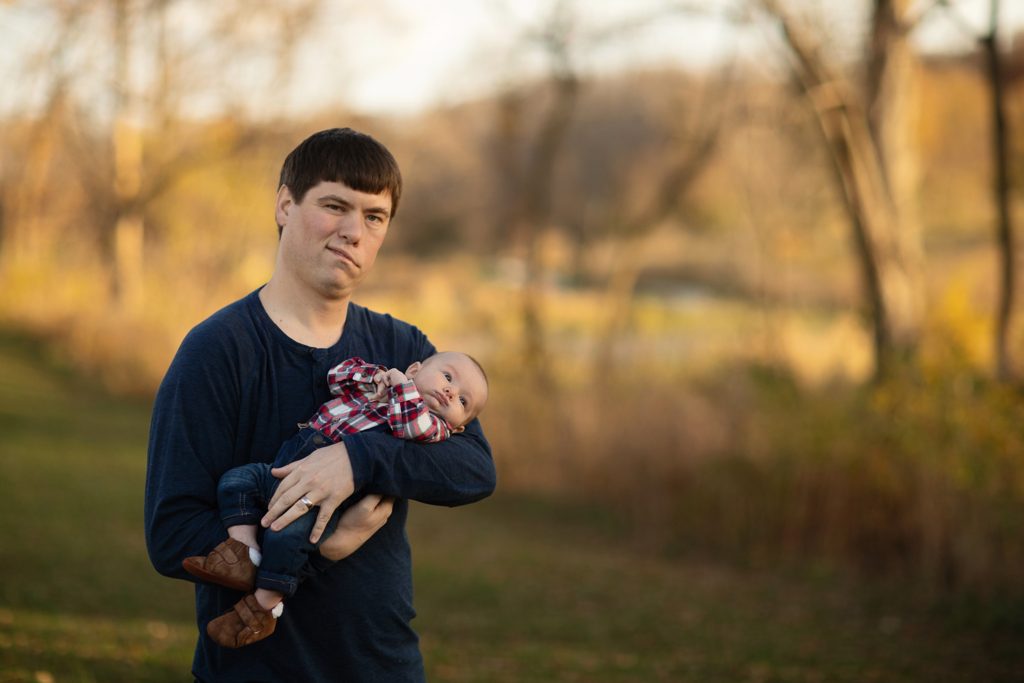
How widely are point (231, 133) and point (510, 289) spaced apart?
34.6 ft

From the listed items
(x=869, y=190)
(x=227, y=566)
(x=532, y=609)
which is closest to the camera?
(x=227, y=566)

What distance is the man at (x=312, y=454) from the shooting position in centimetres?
200

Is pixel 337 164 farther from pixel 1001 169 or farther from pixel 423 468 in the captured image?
pixel 1001 169

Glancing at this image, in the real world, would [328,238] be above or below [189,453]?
above

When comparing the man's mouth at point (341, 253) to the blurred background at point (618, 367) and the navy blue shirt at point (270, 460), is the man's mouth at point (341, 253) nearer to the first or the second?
the navy blue shirt at point (270, 460)

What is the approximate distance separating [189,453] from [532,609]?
5.48 m

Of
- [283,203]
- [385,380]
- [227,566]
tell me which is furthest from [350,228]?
[227,566]

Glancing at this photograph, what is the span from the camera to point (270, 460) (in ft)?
6.97

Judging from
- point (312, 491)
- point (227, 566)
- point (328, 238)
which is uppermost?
point (328, 238)

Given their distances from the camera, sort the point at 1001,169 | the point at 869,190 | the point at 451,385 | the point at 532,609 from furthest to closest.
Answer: the point at 869,190
the point at 1001,169
the point at 532,609
the point at 451,385

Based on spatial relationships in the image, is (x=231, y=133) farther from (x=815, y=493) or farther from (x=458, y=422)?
(x=458, y=422)

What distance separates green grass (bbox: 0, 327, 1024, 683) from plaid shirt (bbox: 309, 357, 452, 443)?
281cm

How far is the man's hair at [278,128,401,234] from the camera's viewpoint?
2.15 meters

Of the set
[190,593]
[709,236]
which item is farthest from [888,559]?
[709,236]
